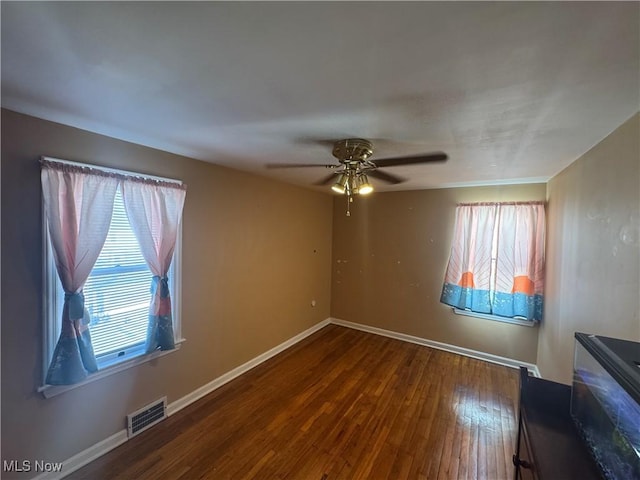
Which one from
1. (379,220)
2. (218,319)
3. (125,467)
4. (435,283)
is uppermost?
(379,220)

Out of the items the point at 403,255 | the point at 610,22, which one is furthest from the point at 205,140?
the point at 403,255

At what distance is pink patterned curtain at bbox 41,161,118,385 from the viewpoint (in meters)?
1.64

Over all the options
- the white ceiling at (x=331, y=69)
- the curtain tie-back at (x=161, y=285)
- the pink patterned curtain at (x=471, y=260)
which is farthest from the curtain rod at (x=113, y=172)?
the pink patterned curtain at (x=471, y=260)

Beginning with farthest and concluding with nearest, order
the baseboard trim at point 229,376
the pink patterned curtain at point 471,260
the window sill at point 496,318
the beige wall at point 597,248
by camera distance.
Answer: the pink patterned curtain at point 471,260 → the window sill at point 496,318 → the baseboard trim at point 229,376 → the beige wall at point 597,248

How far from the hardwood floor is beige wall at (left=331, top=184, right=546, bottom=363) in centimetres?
46

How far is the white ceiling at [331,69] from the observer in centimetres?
78

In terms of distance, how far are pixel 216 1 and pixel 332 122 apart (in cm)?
90

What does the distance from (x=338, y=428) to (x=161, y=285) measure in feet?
6.37

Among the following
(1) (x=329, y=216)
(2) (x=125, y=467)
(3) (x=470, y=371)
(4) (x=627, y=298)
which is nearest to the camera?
(4) (x=627, y=298)

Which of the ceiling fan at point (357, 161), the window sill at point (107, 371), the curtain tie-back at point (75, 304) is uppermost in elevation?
the ceiling fan at point (357, 161)

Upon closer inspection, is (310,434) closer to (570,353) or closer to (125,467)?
(125,467)

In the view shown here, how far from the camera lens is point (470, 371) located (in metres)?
3.24

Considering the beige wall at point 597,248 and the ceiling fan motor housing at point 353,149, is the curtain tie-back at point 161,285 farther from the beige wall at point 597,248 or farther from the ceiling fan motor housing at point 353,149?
the beige wall at point 597,248
